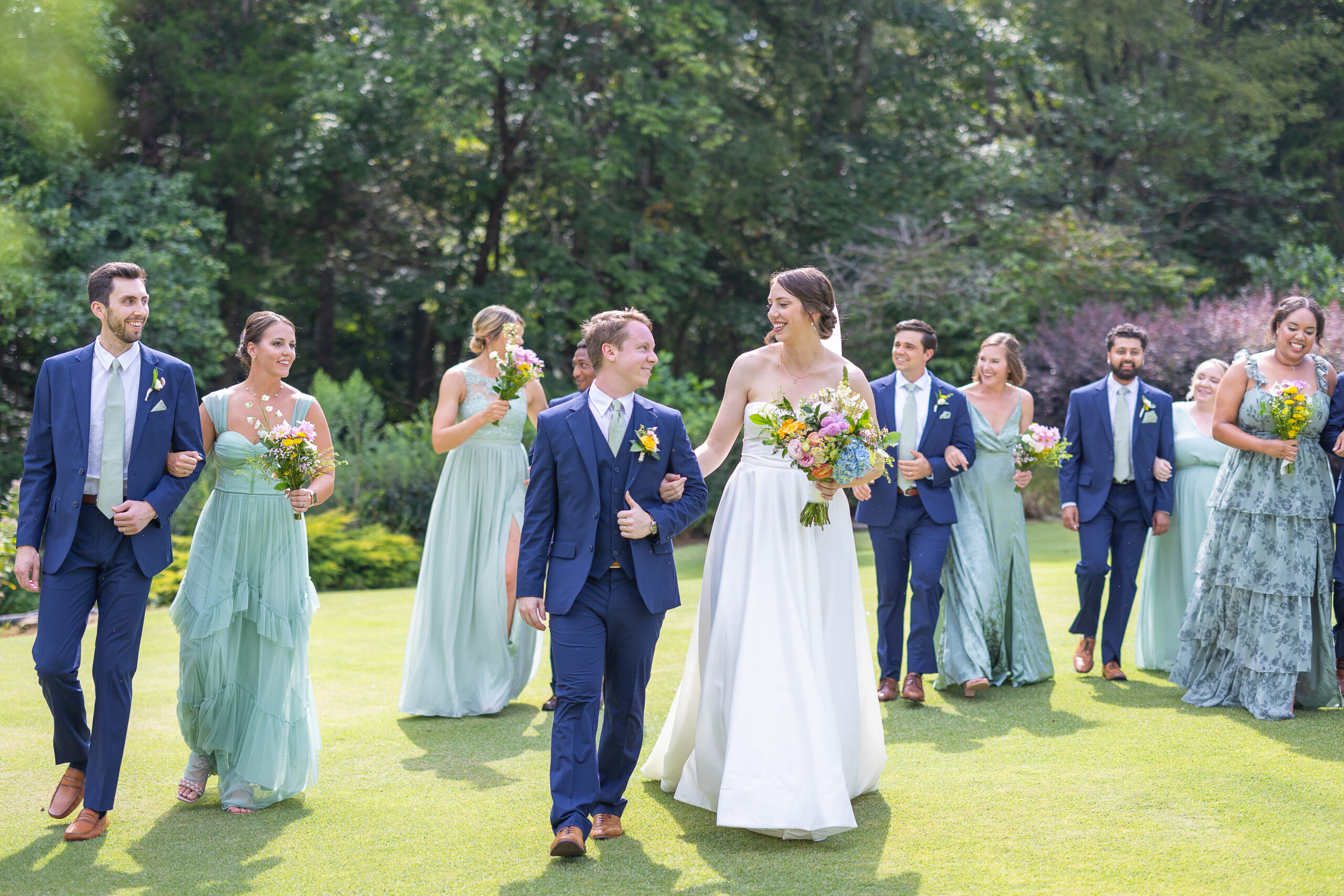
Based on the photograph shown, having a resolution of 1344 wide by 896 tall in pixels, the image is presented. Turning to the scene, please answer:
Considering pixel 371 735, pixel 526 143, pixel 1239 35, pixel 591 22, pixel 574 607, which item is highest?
pixel 1239 35

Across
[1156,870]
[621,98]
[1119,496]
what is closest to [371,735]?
[1156,870]

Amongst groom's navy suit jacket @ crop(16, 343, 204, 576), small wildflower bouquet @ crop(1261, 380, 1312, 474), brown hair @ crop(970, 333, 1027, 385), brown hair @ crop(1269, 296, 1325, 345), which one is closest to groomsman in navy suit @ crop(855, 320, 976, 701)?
brown hair @ crop(970, 333, 1027, 385)

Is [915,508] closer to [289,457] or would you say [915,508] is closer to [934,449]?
[934,449]

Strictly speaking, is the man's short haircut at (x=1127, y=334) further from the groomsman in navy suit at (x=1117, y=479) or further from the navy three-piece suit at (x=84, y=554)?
the navy three-piece suit at (x=84, y=554)

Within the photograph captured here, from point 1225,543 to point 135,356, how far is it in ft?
20.2

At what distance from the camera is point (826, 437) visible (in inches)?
190

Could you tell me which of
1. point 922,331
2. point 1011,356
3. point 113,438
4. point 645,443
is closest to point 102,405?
point 113,438

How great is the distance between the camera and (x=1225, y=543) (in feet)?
23.5

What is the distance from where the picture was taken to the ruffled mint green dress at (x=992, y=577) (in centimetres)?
773

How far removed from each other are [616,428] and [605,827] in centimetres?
164

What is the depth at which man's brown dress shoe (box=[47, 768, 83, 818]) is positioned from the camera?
5043 millimetres

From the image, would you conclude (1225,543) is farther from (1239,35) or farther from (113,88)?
(1239,35)

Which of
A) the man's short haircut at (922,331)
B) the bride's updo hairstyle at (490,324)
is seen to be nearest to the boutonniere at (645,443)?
the bride's updo hairstyle at (490,324)

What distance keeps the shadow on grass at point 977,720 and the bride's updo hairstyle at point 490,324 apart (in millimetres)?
3303
